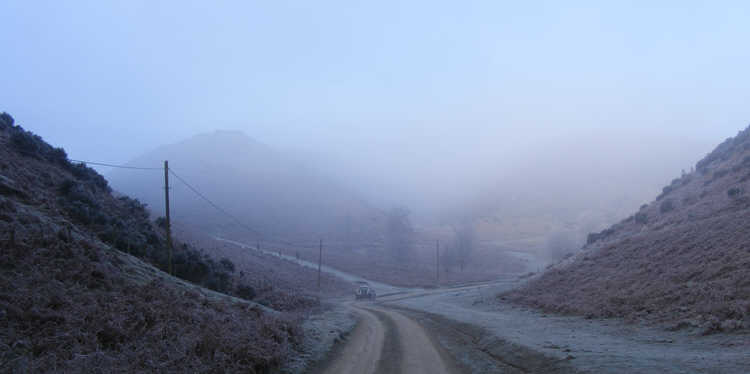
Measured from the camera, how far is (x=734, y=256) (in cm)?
1797

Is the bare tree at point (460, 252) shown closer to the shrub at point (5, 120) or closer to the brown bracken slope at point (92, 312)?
the shrub at point (5, 120)

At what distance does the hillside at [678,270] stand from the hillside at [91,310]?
1307 cm

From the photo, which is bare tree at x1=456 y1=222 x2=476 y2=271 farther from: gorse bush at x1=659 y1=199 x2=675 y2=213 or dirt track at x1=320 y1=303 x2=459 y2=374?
dirt track at x1=320 y1=303 x2=459 y2=374

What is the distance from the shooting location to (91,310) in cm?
1074

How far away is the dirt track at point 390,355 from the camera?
12.3 meters

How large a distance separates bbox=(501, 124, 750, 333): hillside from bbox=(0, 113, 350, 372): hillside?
1307cm

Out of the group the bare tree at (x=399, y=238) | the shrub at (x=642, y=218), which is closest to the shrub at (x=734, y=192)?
the shrub at (x=642, y=218)

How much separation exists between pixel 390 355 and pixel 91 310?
8.52 m

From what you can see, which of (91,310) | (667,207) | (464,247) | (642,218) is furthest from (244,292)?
(464,247)

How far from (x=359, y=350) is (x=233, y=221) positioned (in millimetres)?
120274

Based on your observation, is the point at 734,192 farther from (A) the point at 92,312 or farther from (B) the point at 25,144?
(B) the point at 25,144

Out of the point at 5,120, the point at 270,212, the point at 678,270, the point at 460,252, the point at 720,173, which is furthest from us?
the point at 270,212

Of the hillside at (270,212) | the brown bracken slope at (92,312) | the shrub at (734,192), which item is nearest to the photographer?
the brown bracken slope at (92,312)

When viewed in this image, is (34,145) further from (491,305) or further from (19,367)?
(491,305)
